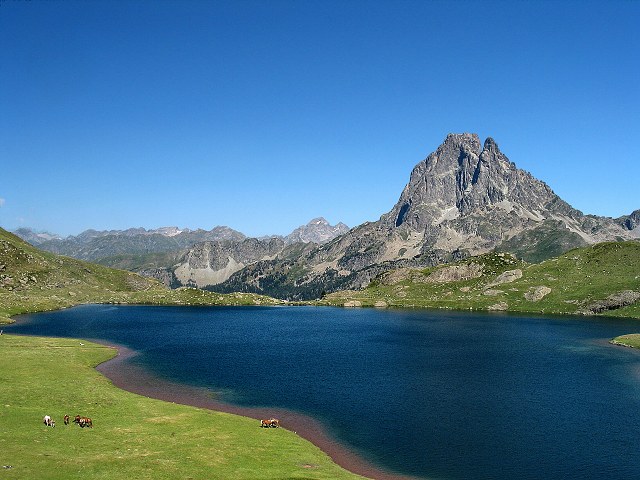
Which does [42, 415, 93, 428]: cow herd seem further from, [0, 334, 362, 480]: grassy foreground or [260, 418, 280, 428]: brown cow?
[260, 418, 280, 428]: brown cow

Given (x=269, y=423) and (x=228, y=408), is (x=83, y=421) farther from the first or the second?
(x=228, y=408)

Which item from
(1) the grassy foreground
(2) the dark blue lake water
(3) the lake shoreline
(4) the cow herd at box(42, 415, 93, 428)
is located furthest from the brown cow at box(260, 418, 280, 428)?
(4) the cow herd at box(42, 415, 93, 428)

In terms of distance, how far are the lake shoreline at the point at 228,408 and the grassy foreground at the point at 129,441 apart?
8.96ft

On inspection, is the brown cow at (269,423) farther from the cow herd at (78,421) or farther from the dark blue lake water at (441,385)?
the cow herd at (78,421)

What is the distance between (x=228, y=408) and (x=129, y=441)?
23259mm

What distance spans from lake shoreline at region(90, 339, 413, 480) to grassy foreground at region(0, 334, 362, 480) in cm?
273

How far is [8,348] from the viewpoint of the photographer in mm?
100875

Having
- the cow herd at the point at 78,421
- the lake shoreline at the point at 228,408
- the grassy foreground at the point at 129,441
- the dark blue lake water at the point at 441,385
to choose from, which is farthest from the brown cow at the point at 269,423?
the cow herd at the point at 78,421

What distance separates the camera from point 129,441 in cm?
5100

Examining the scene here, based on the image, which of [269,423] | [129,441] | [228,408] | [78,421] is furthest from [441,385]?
[78,421]

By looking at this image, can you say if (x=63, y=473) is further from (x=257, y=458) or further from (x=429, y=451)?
(x=429, y=451)

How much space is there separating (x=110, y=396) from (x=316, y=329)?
112m

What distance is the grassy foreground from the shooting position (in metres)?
43.0

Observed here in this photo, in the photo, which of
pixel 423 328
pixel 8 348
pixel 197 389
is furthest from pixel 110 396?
A: pixel 423 328
